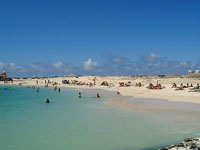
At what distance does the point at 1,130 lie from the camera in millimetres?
13305

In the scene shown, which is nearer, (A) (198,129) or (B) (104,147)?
(B) (104,147)

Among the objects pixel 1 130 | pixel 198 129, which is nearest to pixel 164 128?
pixel 198 129

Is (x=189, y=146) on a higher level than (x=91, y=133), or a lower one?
higher

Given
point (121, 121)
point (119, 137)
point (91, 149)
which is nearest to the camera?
point (91, 149)

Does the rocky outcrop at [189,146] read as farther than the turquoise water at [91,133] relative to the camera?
No

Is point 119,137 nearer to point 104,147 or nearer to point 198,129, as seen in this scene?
point 104,147

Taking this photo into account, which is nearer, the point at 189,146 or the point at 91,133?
the point at 189,146

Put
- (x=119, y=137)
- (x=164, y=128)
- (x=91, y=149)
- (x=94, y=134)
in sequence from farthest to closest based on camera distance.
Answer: (x=164, y=128) < (x=94, y=134) < (x=119, y=137) < (x=91, y=149)

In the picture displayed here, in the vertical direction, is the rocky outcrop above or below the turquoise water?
above

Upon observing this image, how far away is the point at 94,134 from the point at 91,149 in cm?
237

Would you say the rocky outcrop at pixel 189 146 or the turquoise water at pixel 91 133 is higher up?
the rocky outcrop at pixel 189 146

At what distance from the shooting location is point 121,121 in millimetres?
14906

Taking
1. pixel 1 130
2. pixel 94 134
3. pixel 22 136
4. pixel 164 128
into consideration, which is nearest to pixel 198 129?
pixel 164 128

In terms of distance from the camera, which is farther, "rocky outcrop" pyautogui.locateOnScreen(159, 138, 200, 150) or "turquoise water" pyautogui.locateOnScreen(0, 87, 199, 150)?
"turquoise water" pyautogui.locateOnScreen(0, 87, 199, 150)
